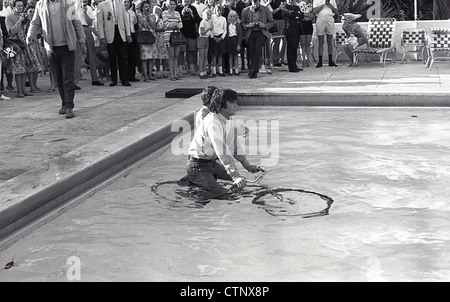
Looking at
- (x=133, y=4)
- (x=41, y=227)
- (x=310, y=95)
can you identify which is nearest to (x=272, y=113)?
(x=310, y=95)

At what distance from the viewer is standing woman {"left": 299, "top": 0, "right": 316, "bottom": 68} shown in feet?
53.8

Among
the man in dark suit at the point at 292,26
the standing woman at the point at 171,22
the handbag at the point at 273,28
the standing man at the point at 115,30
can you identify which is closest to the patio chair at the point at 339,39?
the man in dark suit at the point at 292,26

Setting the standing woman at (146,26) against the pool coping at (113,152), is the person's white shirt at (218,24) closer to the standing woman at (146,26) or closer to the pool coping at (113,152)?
the standing woman at (146,26)

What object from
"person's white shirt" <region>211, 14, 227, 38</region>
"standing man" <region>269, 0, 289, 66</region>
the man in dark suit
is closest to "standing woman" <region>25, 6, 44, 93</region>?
"person's white shirt" <region>211, 14, 227, 38</region>

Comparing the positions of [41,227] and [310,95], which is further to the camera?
[310,95]

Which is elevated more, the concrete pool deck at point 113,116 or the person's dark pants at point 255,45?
the person's dark pants at point 255,45

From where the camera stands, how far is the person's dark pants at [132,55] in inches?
587

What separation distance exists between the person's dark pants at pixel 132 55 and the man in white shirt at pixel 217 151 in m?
8.15

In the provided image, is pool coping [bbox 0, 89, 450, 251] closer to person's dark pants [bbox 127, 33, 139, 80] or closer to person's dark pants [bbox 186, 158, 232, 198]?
person's dark pants [bbox 186, 158, 232, 198]

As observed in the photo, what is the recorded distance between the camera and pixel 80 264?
5.58 m

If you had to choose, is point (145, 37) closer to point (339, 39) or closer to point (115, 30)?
point (115, 30)
